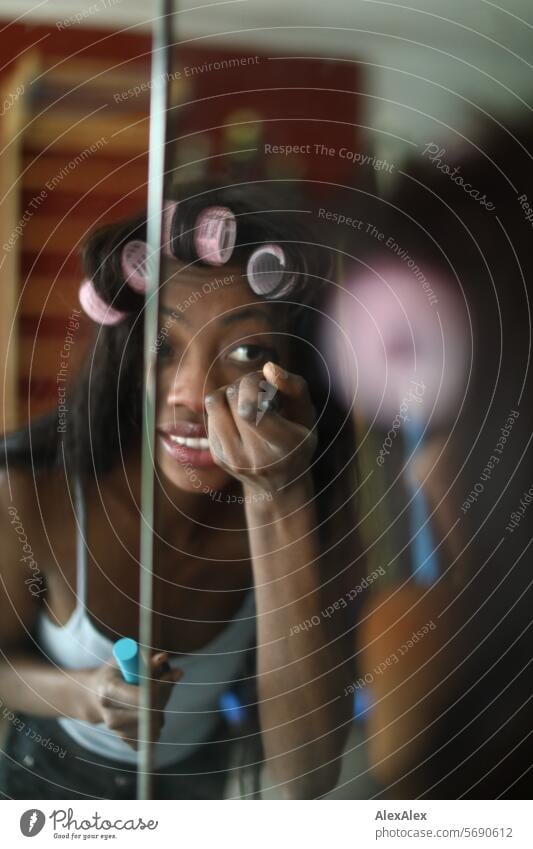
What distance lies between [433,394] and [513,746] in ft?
0.65

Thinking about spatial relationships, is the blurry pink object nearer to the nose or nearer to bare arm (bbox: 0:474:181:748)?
the nose

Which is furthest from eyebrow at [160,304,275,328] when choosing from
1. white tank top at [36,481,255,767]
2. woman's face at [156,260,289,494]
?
white tank top at [36,481,255,767]

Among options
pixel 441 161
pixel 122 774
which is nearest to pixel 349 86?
pixel 441 161

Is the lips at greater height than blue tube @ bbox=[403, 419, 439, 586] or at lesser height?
greater

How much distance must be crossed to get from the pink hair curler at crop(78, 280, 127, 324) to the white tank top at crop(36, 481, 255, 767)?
89 mm

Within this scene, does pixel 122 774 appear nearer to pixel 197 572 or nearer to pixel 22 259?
pixel 197 572

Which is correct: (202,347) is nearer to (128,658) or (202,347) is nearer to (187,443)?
(187,443)

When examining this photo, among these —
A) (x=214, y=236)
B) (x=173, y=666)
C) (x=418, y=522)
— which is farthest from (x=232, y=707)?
(x=214, y=236)

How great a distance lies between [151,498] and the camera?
0.45 m

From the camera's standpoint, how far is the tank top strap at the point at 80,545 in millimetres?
453

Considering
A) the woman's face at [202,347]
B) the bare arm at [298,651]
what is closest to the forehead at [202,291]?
the woman's face at [202,347]

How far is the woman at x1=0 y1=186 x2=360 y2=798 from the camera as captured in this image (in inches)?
17.6

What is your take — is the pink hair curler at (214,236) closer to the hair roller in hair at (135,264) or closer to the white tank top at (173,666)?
the hair roller in hair at (135,264)

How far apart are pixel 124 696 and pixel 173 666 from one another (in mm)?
30
